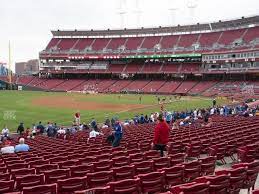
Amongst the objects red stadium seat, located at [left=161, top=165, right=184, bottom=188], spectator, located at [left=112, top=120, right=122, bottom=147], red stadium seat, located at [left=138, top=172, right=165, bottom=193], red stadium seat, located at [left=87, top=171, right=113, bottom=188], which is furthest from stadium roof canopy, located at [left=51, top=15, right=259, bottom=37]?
red stadium seat, located at [left=138, top=172, right=165, bottom=193]

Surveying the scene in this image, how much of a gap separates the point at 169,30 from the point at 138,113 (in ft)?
209

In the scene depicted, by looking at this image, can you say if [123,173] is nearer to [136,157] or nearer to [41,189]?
[41,189]

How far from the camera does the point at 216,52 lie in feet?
306

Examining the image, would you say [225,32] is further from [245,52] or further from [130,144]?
[130,144]

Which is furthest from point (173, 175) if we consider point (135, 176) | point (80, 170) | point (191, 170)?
point (80, 170)

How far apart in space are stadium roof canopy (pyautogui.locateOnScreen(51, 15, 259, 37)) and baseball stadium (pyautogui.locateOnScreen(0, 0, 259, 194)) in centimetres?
30

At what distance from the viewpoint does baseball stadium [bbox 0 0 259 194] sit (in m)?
9.97

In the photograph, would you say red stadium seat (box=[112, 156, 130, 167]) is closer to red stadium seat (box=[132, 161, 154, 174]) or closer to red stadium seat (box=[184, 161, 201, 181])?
red stadium seat (box=[132, 161, 154, 174])

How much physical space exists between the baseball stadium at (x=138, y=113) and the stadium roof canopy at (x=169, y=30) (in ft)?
1.00

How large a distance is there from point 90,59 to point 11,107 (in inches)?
2422

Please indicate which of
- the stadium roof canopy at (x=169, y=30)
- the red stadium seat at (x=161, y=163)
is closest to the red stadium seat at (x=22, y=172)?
the red stadium seat at (x=161, y=163)

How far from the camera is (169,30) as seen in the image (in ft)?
366

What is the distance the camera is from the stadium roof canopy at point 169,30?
9431cm

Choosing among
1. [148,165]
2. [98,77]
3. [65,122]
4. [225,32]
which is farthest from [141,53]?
[148,165]
